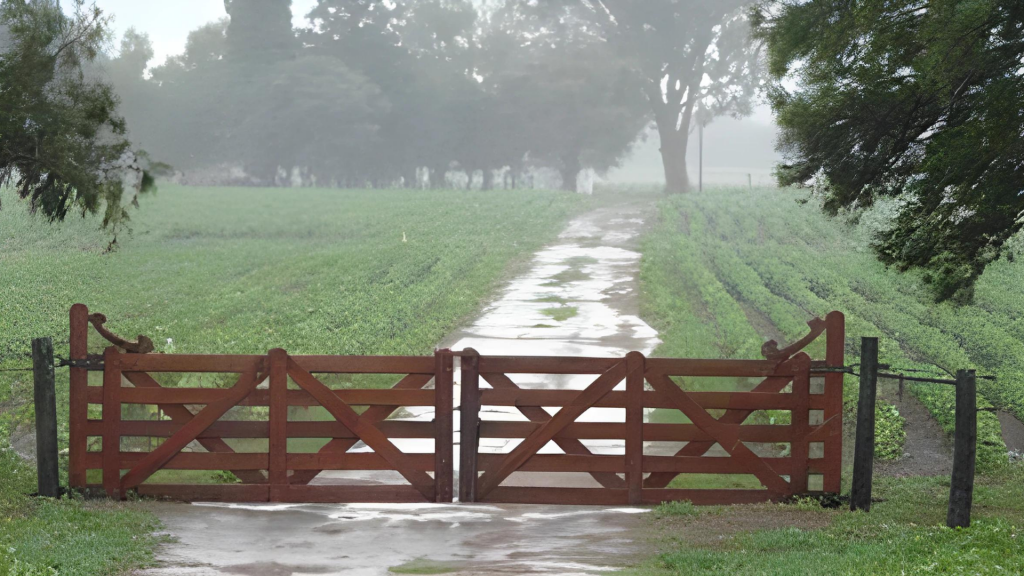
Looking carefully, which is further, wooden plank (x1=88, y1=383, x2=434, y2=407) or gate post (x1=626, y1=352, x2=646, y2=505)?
gate post (x1=626, y1=352, x2=646, y2=505)

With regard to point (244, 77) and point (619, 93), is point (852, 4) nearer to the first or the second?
point (619, 93)

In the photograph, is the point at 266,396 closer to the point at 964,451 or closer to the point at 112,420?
the point at 112,420

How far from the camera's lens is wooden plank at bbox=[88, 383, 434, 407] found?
9344 millimetres

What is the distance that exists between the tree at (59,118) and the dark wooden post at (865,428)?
9.29 metres

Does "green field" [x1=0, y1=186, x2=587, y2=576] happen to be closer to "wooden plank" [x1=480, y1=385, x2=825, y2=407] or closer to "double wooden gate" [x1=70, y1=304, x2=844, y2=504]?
"double wooden gate" [x1=70, y1=304, x2=844, y2=504]

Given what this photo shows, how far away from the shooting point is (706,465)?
31.5 feet

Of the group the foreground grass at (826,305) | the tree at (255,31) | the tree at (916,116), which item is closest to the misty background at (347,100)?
the tree at (255,31)

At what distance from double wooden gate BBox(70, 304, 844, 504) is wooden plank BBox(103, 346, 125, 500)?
14 mm

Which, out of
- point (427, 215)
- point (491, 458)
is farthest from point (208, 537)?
point (427, 215)

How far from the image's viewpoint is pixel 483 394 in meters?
9.47

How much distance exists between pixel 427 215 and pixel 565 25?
76.3 feet

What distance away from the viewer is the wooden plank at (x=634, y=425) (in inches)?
A: 372

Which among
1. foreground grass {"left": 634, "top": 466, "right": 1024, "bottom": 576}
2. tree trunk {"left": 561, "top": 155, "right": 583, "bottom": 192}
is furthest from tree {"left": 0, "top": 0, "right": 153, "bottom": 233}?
tree trunk {"left": 561, "top": 155, "right": 583, "bottom": 192}

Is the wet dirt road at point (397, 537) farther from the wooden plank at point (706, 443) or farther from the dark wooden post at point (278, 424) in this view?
the wooden plank at point (706, 443)
